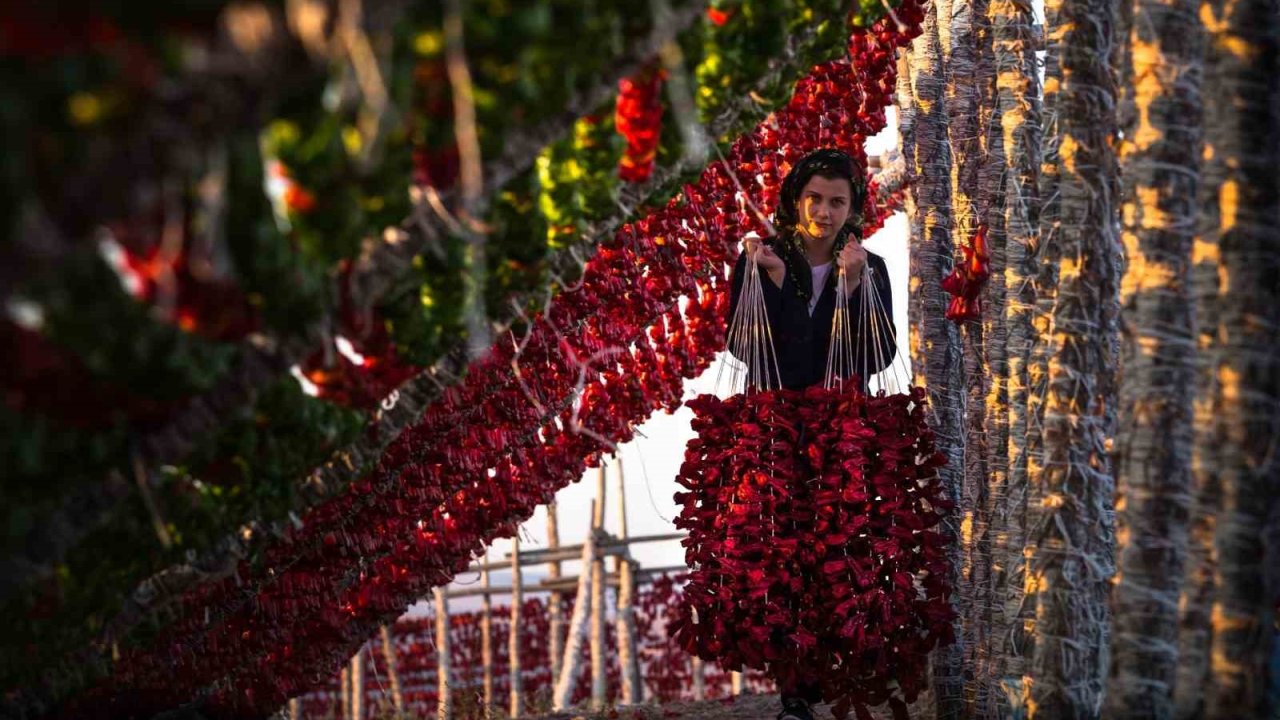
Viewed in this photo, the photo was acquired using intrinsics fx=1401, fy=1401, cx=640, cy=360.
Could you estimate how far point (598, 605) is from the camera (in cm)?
1346

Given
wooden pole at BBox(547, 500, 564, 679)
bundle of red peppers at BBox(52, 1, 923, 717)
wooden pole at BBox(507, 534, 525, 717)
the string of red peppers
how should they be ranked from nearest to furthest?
bundle of red peppers at BBox(52, 1, 923, 717) → wooden pole at BBox(507, 534, 525, 717) → wooden pole at BBox(547, 500, 564, 679) → the string of red peppers

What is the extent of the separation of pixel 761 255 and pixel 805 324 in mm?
304

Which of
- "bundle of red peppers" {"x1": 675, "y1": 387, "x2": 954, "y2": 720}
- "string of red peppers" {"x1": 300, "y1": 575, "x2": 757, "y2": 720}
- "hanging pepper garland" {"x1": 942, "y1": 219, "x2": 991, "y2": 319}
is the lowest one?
"string of red peppers" {"x1": 300, "y1": 575, "x2": 757, "y2": 720}

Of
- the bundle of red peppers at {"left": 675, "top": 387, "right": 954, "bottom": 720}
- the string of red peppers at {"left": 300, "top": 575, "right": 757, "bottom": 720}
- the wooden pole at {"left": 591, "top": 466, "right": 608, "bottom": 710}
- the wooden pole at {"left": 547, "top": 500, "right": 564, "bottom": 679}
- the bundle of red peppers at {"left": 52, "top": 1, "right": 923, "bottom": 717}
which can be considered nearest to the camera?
the bundle of red peppers at {"left": 675, "top": 387, "right": 954, "bottom": 720}

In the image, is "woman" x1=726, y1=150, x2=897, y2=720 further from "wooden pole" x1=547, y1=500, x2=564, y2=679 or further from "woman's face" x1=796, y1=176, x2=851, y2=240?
"wooden pole" x1=547, y1=500, x2=564, y2=679

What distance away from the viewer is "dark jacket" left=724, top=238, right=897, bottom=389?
5137 millimetres

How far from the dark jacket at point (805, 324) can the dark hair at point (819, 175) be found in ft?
0.59

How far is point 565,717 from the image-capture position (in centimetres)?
768

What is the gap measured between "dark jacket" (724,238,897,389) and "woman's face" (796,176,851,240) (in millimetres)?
136

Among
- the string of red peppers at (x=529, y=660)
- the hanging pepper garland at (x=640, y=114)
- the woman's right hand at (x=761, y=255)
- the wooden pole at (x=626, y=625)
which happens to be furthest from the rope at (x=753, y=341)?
the string of red peppers at (x=529, y=660)

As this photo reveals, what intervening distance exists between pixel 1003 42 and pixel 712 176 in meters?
1.37

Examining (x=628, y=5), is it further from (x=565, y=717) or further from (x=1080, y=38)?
(x=565, y=717)

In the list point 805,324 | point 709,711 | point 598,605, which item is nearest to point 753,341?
point 805,324

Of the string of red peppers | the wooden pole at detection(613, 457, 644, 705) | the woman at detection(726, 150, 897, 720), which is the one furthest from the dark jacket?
the string of red peppers
